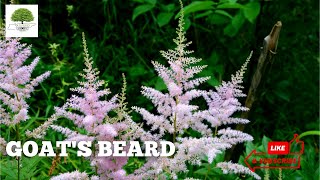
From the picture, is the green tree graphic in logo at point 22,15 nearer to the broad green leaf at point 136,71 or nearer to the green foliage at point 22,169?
the green foliage at point 22,169

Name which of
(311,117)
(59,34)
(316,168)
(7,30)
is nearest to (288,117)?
(311,117)

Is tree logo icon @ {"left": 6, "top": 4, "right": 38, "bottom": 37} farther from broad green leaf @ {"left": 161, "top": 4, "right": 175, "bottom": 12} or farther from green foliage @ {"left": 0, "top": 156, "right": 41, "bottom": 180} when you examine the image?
broad green leaf @ {"left": 161, "top": 4, "right": 175, "bottom": 12}

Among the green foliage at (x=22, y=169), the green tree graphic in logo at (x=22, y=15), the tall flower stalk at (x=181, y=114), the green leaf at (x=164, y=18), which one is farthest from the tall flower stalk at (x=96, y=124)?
the green leaf at (x=164, y=18)

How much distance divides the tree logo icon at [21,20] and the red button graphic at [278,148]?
1489 mm

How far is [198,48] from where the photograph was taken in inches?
158

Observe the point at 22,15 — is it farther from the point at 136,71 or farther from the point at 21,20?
the point at 136,71

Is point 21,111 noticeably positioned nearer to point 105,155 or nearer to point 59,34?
point 105,155

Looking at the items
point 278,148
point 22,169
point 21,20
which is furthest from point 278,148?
point 21,20

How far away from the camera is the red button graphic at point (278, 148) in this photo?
317 cm

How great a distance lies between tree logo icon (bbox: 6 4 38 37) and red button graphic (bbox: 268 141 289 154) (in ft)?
4.88

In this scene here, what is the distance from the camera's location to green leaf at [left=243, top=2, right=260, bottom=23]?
3385 millimetres

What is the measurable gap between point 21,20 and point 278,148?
163cm

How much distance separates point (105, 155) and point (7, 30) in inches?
31.0

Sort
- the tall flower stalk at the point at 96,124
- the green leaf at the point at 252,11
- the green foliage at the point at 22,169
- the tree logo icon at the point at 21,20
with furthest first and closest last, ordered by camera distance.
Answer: the green leaf at the point at 252,11
the tree logo icon at the point at 21,20
the green foliage at the point at 22,169
the tall flower stalk at the point at 96,124
